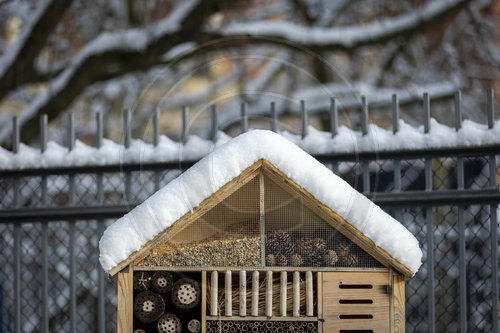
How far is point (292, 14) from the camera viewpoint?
939cm

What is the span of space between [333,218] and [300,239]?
191mm

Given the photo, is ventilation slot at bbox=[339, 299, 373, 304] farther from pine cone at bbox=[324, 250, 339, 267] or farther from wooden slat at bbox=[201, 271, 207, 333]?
wooden slat at bbox=[201, 271, 207, 333]

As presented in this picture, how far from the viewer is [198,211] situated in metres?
2.36

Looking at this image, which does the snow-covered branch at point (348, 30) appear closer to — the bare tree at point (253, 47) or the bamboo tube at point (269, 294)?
the bare tree at point (253, 47)

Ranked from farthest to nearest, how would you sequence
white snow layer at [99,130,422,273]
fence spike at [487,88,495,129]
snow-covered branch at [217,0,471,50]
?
snow-covered branch at [217,0,471,50] < fence spike at [487,88,495,129] < white snow layer at [99,130,422,273]

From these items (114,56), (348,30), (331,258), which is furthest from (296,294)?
(348,30)

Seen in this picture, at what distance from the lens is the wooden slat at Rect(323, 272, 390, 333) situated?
2.47 meters

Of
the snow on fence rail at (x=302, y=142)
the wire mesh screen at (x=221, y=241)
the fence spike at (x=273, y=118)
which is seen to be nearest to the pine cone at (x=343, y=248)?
the wire mesh screen at (x=221, y=241)

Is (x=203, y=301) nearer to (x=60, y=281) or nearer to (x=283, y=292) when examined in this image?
(x=283, y=292)

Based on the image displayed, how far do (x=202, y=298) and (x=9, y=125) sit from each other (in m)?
→ 6.54

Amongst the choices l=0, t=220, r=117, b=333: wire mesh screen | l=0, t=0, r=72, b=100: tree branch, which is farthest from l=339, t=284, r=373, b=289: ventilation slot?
l=0, t=0, r=72, b=100: tree branch

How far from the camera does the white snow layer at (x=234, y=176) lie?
91.9 inches

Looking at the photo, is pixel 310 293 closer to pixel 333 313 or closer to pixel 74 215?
pixel 333 313

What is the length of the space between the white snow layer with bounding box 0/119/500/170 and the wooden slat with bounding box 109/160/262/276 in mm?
1026
